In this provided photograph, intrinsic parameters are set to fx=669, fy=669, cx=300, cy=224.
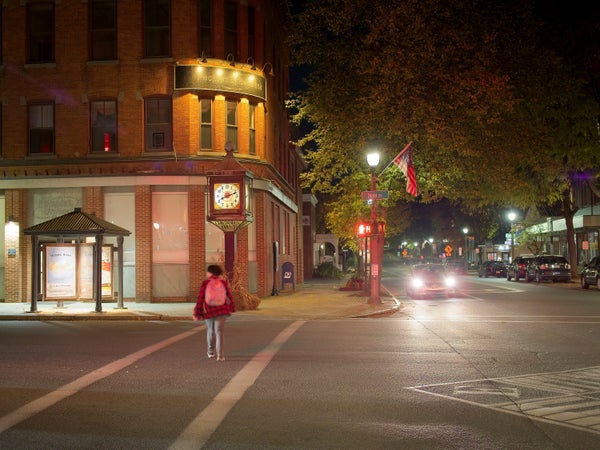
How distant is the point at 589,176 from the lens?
3900cm

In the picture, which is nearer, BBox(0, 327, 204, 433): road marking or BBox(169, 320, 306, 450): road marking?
BBox(169, 320, 306, 450): road marking

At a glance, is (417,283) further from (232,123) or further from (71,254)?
(71,254)

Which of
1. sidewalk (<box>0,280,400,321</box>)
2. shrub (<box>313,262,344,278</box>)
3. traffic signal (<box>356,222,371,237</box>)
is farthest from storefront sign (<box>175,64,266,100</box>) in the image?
shrub (<box>313,262,344,278</box>)

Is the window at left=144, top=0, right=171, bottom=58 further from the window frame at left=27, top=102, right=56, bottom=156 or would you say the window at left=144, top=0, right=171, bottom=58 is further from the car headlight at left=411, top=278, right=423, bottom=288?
the car headlight at left=411, top=278, right=423, bottom=288

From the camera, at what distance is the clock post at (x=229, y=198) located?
71.5 feet

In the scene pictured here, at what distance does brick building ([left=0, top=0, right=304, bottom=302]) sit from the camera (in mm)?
24969

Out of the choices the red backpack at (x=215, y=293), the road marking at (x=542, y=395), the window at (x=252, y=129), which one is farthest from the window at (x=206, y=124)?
the road marking at (x=542, y=395)

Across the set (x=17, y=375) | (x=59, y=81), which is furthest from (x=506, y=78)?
(x=17, y=375)

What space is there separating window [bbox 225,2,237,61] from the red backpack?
16364 mm

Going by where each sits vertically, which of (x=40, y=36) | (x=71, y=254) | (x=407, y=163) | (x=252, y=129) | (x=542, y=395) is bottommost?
(x=542, y=395)

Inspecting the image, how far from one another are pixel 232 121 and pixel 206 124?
1.12m

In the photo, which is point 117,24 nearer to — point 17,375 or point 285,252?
point 285,252

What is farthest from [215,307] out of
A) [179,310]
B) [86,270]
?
[86,270]

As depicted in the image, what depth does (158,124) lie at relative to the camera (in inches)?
998
